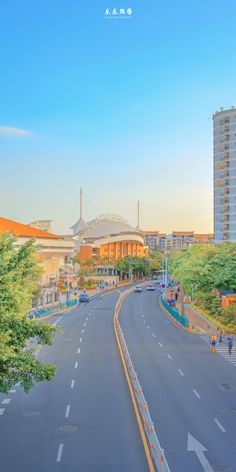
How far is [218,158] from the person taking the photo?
351 feet

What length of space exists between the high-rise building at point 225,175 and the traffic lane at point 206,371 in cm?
5762

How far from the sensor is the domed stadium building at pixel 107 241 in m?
165

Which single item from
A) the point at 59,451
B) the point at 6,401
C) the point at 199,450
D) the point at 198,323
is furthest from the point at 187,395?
the point at 198,323

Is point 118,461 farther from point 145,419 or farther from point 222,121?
point 222,121

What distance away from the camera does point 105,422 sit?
2064 centimetres

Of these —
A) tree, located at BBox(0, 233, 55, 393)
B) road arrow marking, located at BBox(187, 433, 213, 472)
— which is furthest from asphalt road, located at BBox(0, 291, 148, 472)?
tree, located at BBox(0, 233, 55, 393)

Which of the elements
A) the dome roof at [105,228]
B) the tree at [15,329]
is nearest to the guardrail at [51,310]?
the tree at [15,329]

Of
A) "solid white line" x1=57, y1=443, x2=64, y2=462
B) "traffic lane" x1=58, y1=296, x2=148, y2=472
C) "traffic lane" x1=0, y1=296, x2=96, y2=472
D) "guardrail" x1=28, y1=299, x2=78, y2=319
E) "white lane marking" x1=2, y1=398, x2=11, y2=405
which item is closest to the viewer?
"traffic lane" x1=58, y1=296, x2=148, y2=472

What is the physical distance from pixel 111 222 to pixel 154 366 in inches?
6448

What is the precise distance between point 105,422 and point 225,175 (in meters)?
89.4

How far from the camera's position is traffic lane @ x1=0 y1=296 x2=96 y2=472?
16.8 meters

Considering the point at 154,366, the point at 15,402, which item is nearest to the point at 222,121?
the point at 154,366

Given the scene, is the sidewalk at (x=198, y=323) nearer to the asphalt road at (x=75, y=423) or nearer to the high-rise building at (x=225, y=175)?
the asphalt road at (x=75, y=423)

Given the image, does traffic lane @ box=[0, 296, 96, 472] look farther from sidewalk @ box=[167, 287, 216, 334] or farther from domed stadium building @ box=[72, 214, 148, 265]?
domed stadium building @ box=[72, 214, 148, 265]
